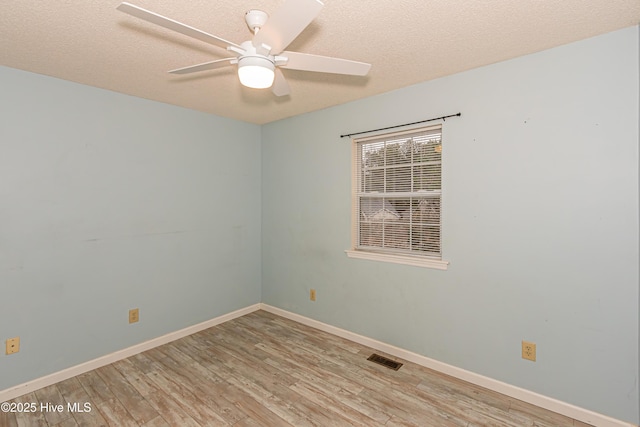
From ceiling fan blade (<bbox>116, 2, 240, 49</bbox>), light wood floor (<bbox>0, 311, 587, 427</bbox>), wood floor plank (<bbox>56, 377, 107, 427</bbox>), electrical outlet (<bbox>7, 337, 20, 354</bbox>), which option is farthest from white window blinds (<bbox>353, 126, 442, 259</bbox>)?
electrical outlet (<bbox>7, 337, 20, 354</bbox>)

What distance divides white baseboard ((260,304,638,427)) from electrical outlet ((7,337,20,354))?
2.53 metres

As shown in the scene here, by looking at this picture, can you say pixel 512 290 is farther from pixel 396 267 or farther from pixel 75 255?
pixel 75 255

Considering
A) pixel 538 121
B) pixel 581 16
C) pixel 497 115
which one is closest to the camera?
pixel 581 16

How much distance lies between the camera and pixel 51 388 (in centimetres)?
233

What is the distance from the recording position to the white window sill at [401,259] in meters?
2.53

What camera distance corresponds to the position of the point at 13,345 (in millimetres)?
2256

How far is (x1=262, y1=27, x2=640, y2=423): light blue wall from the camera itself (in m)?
1.84

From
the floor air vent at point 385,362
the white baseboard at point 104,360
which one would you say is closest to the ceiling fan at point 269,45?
the floor air vent at point 385,362

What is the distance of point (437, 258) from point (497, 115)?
1214mm

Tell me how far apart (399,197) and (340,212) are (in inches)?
26.0

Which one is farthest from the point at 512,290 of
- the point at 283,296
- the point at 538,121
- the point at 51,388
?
the point at 51,388

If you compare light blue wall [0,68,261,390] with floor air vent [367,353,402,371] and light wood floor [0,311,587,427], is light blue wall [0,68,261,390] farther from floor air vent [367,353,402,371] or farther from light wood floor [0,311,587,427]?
floor air vent [367,353,402,371]

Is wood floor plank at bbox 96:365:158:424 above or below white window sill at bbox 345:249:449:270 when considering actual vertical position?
below

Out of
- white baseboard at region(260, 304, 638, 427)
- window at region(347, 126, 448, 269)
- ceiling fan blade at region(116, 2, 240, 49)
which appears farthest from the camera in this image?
window at region(347, 126, 448, 269)
